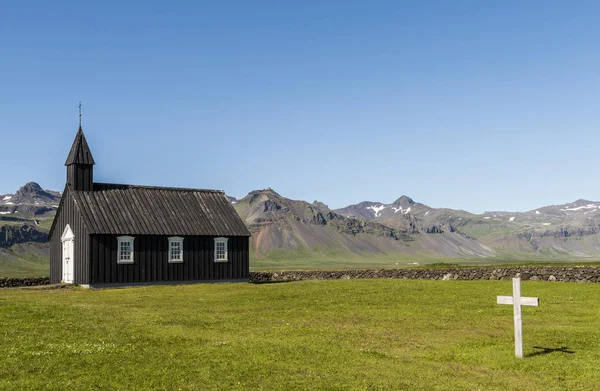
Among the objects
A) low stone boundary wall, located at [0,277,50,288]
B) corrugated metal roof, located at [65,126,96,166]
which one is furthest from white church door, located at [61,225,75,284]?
corrugated metal roof, located at [65,126,96,166]

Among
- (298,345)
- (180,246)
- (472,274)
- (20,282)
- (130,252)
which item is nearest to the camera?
(298,345)

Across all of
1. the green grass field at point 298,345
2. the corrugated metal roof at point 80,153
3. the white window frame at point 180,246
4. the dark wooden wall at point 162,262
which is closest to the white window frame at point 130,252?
the dark wooden wall at point 162,262

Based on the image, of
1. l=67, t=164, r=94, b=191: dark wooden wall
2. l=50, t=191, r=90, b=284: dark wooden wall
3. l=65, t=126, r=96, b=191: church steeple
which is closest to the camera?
l=50, t=191, r=90, b=284: dark wooden wall

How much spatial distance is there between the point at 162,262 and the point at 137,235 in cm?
312

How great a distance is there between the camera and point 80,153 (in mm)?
56188

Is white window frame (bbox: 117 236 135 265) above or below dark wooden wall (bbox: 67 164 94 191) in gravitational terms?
below

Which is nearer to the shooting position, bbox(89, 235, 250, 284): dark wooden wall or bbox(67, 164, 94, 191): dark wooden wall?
bbox(89, 235, 250, 284): dark wooden wall

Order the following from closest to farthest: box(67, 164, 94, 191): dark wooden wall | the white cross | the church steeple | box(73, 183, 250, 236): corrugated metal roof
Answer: the white cross
box(73, 183, 250, 236): corrugated metal roof
box(67, 164, 94, 191): dark wooden wall
the church steeple

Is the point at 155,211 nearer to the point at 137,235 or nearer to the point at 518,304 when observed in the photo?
the point at 137,235

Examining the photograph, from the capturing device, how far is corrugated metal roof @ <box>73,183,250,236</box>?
53.3 m

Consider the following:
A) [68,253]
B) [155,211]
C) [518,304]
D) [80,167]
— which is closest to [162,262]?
[155,211]

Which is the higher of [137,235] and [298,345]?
[137,235]

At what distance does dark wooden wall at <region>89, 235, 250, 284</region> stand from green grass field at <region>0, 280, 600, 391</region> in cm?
1540

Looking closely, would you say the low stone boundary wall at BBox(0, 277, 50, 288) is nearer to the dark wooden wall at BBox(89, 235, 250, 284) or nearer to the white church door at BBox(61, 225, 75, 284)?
the white church door at BBox(61, 225, 75, 284)
